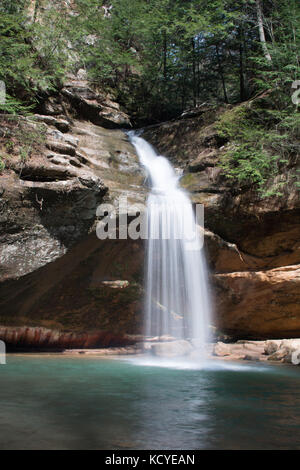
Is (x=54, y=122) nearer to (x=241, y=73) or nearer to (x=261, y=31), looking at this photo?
(x=261, y=31)

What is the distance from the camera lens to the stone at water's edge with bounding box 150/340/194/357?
12305 mm

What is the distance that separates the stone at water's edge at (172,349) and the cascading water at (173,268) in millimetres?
479

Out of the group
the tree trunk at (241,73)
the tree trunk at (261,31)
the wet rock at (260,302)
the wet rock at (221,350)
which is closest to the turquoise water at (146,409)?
the wet rock at (221,350)

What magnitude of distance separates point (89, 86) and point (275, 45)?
9.73 metres

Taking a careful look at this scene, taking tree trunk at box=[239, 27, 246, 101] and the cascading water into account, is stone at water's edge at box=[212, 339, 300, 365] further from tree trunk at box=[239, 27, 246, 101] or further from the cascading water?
tree trunk at box=[239, 27, 246, 101]

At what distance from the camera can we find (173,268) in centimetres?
1163

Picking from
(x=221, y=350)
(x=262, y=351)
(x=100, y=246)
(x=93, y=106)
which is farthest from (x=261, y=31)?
(x=221, y=350)

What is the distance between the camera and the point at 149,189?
11.9 meters

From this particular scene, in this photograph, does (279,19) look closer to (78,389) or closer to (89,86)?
(89,86)

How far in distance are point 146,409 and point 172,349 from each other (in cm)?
777

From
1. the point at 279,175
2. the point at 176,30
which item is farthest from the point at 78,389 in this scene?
the point at 176,30

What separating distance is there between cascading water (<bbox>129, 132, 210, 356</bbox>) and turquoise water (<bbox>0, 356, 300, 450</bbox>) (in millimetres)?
3702

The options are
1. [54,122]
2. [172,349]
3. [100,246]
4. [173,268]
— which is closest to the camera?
[100,246]

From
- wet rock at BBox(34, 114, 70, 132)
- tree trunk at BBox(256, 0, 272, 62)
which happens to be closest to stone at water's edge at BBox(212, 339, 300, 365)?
wet rock at BBox(34, 114, 70, 132)
